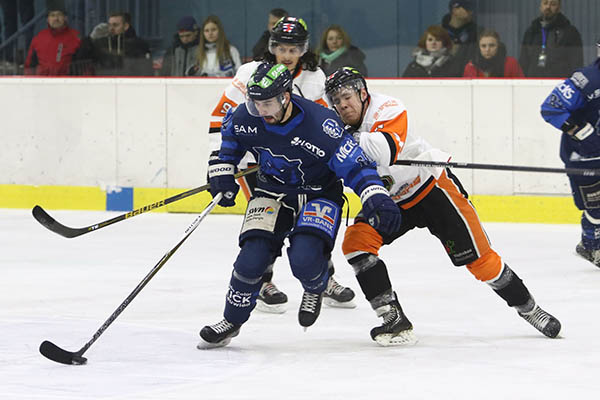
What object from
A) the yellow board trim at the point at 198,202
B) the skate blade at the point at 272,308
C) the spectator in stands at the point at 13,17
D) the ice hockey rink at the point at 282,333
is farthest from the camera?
the spectator in stands at the point at 13,17

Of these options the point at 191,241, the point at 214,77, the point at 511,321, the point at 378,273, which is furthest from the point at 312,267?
the point at 214,77

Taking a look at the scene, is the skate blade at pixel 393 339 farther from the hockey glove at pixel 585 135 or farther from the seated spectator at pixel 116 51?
the seated spectator at pixel 116 51

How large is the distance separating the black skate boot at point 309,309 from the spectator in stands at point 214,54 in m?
4.64

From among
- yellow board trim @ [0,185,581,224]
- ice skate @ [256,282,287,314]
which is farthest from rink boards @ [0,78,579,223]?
ice skate @ [256,282,287,314]

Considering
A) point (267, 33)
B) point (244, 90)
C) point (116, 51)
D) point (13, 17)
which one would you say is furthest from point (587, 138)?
point (13, 17)

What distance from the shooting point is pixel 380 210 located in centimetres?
348

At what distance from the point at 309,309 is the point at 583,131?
2450mm

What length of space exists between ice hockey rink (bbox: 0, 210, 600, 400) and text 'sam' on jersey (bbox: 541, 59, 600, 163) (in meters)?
0.75

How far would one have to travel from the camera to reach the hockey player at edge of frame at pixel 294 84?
174 inches

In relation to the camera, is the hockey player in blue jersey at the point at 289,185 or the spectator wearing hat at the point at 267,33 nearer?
the hockey player in blue jersey at the point at 289,185

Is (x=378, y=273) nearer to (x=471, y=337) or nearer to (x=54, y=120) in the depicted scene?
(x=471, y=337)

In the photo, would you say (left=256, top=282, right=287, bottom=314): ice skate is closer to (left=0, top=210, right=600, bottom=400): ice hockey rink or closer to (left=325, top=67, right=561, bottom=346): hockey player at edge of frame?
(left=0, top=210, right=600, bottom=400): ice hockey rink

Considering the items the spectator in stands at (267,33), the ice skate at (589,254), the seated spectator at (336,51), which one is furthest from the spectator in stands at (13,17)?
the ice skate at (589,254)

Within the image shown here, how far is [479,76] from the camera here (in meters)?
7.73
